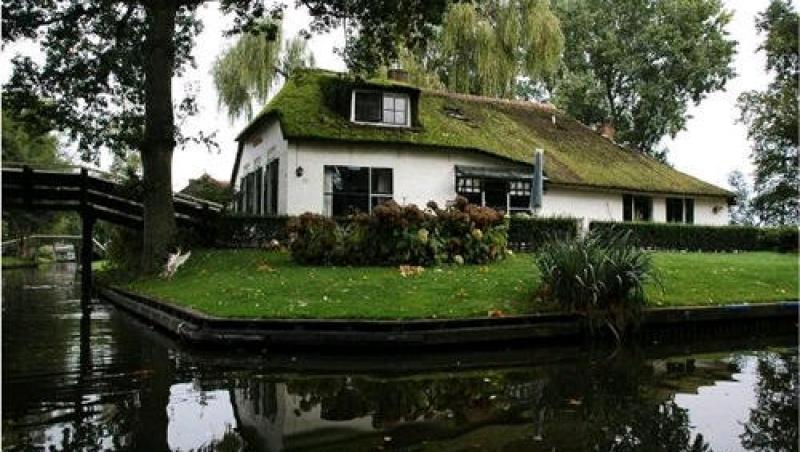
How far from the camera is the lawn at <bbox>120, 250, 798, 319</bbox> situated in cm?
1111

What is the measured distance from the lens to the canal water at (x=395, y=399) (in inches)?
221

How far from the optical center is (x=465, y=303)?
11609 millimetres

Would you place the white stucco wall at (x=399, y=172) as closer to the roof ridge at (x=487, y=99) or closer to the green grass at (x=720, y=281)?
the roof ridge at (x=487, y=99)

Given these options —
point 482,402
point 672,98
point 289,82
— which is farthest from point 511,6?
point 482,402

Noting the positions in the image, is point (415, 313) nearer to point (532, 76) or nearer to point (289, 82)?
point (289, 82)

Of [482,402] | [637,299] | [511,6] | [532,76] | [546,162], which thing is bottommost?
[482,402]

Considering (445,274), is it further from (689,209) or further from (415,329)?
(689,209)

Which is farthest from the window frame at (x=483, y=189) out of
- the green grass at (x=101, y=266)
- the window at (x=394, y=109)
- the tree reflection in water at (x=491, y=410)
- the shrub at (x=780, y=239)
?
the tree reflection in water at (x=491, y=410)

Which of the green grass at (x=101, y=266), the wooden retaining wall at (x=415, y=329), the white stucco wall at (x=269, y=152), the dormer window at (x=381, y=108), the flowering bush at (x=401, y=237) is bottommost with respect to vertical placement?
the wooden retaining wall at (x=415, y=329)

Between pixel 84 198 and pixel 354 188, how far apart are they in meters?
8.48

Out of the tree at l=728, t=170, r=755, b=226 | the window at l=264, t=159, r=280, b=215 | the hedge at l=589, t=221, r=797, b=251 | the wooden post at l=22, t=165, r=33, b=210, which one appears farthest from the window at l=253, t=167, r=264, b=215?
the tree at l=728, t=170, r=755, b=226

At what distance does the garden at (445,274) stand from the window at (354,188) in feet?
13.0

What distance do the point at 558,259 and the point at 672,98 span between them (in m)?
A: 36.3

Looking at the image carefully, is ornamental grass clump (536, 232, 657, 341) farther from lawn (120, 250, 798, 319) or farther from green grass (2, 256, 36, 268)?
green grass (2, 256, 36, 268)
